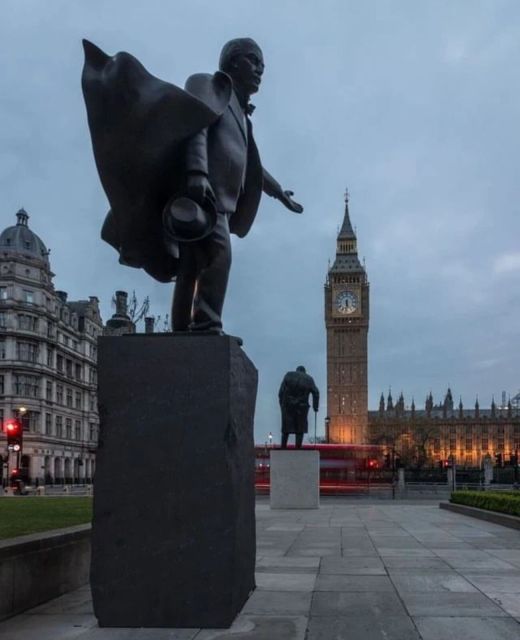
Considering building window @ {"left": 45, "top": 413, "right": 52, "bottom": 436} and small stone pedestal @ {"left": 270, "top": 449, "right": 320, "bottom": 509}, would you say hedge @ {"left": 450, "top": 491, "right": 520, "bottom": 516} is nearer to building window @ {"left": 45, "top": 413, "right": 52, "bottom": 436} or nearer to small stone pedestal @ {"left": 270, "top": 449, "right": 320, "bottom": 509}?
small stone pedestal @ {"left": 270, "top": 449, "right": 320, "bottom": 509}

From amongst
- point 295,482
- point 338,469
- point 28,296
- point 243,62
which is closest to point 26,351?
point 28,296

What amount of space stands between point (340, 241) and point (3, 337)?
84452 millimetres

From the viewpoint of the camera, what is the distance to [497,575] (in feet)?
23.0

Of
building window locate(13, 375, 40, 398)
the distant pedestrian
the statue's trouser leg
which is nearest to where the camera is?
the statue's trouser leg

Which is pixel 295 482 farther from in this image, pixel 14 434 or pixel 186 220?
pixel 186 220

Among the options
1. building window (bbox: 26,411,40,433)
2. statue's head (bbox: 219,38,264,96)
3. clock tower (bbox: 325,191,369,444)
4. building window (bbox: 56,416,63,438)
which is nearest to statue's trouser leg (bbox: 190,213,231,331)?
statue's head (bbox: 219,38,264,96)

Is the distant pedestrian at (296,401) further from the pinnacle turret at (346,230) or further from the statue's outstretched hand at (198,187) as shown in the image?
the pinnacle turret at (346,230)

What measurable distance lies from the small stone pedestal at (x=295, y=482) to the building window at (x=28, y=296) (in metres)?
52.0

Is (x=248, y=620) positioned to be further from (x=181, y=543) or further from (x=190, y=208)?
(x=190, y=208)

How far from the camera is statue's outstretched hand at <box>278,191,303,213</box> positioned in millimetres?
6816

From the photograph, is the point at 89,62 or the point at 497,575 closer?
the point at 89,62

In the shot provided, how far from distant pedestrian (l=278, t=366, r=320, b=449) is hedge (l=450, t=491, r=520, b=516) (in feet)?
15.8

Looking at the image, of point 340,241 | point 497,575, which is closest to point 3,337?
point 497,575

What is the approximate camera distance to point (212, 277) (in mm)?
5348
